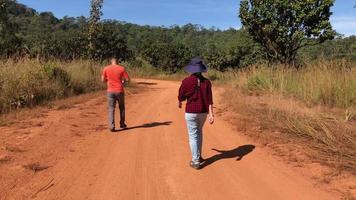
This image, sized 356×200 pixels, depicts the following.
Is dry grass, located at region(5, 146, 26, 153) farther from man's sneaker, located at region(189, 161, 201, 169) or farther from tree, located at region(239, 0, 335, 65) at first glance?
tree, located at region(239, 0, 335, 65)

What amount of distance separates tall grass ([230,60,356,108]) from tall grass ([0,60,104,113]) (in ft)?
24.1

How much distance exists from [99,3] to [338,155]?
24567 millimetres

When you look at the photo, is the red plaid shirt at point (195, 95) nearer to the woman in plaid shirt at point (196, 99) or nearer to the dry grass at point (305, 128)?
the woman in plaid shirt at point (196, 99)

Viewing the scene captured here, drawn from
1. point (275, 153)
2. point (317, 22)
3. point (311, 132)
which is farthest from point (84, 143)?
point (317, 22)

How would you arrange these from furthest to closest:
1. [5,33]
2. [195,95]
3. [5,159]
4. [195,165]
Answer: [5,33] < [5,159] < [195,95] < [195,165]

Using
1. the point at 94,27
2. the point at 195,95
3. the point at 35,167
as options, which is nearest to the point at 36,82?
the point at 35,167

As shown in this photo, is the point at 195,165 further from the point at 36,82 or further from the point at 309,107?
the point at 36,82

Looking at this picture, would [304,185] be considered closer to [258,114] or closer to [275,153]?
[275,153]

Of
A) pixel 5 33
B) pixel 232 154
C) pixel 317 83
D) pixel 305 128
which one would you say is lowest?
pixel 232 154

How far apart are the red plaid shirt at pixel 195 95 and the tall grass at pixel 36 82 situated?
Result: 23.7ft

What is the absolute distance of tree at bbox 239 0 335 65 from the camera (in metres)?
26.8

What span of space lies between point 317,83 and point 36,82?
8.93 metres

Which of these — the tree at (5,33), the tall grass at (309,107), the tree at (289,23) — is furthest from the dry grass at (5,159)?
the tree at (289,23)

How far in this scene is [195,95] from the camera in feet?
26.8
